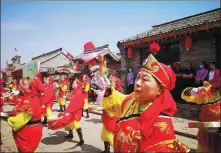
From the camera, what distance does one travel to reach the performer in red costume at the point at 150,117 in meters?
2.36

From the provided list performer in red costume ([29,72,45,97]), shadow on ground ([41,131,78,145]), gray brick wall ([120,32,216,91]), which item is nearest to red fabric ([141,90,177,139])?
performer in red costume ([29,72,45,97])

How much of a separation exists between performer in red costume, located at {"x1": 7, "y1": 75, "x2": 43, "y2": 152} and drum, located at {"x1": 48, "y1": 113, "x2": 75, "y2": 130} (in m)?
1.04

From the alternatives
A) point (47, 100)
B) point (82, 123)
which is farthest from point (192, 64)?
point (47, 100)

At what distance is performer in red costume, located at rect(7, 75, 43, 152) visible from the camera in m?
4.61

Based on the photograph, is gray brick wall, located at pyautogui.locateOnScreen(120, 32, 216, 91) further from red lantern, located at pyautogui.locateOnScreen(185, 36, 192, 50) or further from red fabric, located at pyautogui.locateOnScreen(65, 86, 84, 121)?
red fabric, located at pyautogui.locateOnScreen(65, 86, 84, 121)

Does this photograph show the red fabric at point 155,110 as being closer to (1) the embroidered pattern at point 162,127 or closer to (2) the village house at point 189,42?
(1) the embroidered pattern at point 162,127

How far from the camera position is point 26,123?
470 centimetres

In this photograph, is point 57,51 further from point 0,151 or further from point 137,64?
point 0,151

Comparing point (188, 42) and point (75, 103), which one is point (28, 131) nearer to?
point (75, 103)

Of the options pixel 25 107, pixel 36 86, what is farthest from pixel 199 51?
pixel 25 107

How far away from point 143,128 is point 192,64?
9353 millimetres

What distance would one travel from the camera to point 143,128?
2.36 m

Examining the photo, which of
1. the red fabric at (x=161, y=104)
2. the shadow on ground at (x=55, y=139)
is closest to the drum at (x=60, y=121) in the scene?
the shadow on ground at (x=55, y=139)

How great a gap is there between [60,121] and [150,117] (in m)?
4.15
